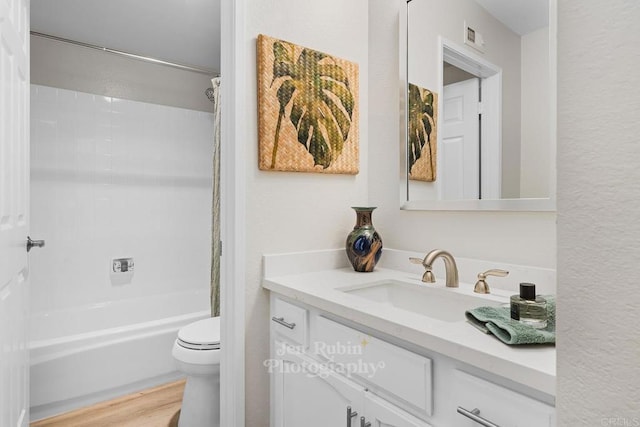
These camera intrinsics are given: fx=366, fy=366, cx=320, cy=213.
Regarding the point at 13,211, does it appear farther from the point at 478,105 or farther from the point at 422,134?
the point at 478,105

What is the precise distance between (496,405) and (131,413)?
1994 mm

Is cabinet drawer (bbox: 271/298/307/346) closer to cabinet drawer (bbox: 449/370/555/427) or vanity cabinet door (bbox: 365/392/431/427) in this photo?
vanity cabinet door (bbox: 365/392/431/427)

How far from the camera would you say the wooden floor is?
1.91 meters

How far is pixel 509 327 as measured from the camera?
0.81 m

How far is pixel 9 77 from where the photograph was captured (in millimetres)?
1146

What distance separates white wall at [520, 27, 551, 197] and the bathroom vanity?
1.30 ft

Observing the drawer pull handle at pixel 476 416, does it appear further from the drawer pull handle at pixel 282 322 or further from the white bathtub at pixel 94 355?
the white bathtub at pixel 94 355

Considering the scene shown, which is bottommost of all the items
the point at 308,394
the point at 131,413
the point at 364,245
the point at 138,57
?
A: the point at 131,413

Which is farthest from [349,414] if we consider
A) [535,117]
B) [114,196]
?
[114,196]

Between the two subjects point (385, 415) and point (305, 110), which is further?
point (305, 110)

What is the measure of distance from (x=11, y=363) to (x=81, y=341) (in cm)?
99

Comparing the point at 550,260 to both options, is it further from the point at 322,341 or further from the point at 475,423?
the point at 322,341

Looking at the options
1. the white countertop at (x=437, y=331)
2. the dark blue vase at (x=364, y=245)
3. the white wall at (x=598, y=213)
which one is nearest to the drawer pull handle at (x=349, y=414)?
the white countertop at (x=437, y=331)

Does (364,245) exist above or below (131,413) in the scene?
above
